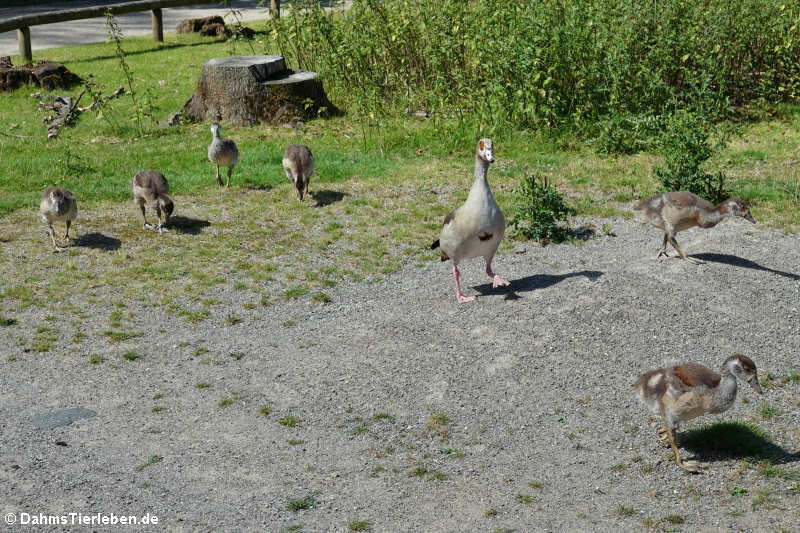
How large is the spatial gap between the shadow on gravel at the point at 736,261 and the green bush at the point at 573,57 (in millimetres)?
4808

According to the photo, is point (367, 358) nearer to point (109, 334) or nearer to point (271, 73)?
point (109, 334)

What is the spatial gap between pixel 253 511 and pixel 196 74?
19258 millimetres

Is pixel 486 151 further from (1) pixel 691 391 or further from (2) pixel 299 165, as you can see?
(2) pixel 299 165

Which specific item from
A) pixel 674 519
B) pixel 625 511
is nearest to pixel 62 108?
pixel 625 511

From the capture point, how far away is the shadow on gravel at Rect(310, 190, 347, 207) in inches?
596

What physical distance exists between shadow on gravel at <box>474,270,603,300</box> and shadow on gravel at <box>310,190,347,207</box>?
4.69 metres

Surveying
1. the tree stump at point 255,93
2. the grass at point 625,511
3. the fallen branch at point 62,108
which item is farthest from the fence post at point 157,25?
the grass at point 625,511

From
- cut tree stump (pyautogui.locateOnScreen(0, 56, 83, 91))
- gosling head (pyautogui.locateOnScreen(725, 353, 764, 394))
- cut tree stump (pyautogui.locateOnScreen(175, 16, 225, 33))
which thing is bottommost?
gosling head (pyautogui.locateOnScreen(725, 353, 764, 394))

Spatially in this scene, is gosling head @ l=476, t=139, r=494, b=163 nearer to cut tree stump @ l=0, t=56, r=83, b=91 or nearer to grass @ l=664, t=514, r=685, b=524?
grass @ l=664, t=514, r=685, b=524

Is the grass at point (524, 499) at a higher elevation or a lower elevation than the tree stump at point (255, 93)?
lower

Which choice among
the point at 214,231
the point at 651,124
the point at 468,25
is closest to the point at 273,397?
the point at 214,231

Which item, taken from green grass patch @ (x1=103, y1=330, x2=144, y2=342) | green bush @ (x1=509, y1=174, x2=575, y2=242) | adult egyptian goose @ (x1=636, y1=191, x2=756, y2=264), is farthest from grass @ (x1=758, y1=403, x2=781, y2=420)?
green grass patch @ (x1=103, y1=330, x2=144, y2=342)

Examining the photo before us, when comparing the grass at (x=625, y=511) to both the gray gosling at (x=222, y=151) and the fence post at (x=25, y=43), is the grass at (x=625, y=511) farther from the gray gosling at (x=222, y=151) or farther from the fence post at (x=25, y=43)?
the fence post at (x=25, y=43)

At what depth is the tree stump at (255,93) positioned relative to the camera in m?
19.4
